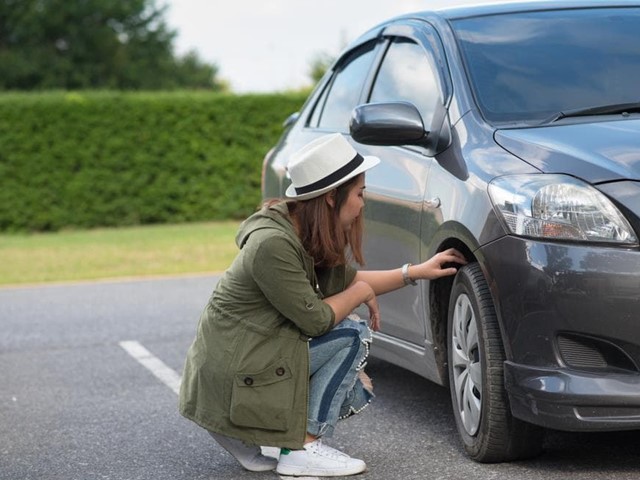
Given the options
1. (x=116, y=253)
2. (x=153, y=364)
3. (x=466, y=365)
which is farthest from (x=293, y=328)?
(x=116, y=253)

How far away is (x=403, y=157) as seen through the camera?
5285 millimetres

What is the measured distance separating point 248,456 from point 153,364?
277 cm

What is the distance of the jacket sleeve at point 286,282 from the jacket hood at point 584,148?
83 cm

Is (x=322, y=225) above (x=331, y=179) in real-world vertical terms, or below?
below

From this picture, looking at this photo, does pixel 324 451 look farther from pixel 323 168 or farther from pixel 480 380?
pixel 323 168

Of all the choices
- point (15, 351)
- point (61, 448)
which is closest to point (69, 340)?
point (15, 351)

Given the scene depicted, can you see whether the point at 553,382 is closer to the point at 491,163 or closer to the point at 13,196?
the point at 491,163

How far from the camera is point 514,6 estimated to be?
5.66m

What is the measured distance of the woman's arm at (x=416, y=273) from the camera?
15.2 ft

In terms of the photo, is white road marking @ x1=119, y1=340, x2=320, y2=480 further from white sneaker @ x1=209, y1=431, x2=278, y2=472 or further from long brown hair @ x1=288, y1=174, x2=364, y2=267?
long brown hair @ x1=288, y1=174, x2=364, y2=267

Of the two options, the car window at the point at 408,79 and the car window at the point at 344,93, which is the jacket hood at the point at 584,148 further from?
the car window at the point at 344,93

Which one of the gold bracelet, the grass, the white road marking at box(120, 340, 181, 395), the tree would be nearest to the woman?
the gold bracelet

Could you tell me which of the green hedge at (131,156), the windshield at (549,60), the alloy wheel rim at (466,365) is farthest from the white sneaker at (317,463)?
the green hedge at (131,156)

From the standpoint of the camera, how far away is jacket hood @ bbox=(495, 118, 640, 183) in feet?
13.6
